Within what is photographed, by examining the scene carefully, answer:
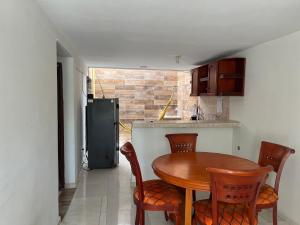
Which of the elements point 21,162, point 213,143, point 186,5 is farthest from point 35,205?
point 213,143

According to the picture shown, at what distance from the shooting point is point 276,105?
2.83m

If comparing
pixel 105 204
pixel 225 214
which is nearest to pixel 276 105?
pixel 225 214

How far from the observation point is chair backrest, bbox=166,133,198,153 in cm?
294

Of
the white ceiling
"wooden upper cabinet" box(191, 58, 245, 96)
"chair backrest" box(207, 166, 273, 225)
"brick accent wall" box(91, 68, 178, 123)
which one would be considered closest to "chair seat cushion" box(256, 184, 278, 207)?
"chair backrest" box(207, 166, 273, 225)

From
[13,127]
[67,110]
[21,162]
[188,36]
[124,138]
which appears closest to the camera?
[13,127]

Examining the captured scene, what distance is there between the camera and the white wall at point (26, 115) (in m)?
1.28

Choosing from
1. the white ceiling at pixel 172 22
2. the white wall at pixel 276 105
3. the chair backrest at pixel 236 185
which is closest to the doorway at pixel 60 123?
the white ceiling at pixel 172 22

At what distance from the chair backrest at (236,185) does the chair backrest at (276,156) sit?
2.18 ft

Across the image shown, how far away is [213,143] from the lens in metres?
3.74

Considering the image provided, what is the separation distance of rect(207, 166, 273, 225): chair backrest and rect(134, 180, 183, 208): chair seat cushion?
0.43 metres

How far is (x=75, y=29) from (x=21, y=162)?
159 centimetres

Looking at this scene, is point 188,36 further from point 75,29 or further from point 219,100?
point 219,100

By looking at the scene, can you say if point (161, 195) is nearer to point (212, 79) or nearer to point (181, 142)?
point (181, 142)

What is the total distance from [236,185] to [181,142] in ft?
4.55
